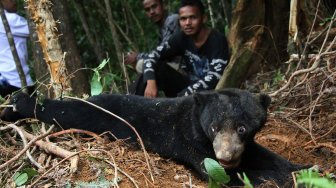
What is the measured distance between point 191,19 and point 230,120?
3.56 metres

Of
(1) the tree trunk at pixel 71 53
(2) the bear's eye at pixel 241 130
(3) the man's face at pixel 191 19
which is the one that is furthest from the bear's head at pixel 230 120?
(1) the tree trunk at pixel 71 53

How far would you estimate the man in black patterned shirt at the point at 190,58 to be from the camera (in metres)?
7.02

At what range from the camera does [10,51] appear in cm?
710

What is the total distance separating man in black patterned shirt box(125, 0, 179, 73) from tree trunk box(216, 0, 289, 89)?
103 centimetres

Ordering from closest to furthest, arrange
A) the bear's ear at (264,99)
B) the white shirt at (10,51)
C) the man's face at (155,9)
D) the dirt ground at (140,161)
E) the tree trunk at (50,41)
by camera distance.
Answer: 1. the dirt ground at (140,161)
2. the bear's ear at (264,99)
3. the tree trunk at (50,41)
4. the white shirt at (10,51)
5. the man's face at (155,9)

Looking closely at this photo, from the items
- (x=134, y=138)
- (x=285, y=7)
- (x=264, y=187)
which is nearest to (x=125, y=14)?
(x=285, y=7)

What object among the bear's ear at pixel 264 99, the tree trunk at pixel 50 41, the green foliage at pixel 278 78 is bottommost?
the green foliage at pixel 278 78

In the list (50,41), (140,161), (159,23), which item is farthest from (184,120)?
(159,23)

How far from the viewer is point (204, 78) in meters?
7.00

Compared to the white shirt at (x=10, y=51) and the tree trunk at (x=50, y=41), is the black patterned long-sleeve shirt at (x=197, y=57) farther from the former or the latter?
the tree trunk at (x=50, y=41)

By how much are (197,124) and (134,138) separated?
0.66m

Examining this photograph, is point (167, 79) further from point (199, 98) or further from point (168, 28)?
point (199, 98)

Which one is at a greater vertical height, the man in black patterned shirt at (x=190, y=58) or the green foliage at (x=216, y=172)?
the green foliage at (x=216, y=172)

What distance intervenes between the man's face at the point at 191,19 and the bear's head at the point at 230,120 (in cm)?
318
